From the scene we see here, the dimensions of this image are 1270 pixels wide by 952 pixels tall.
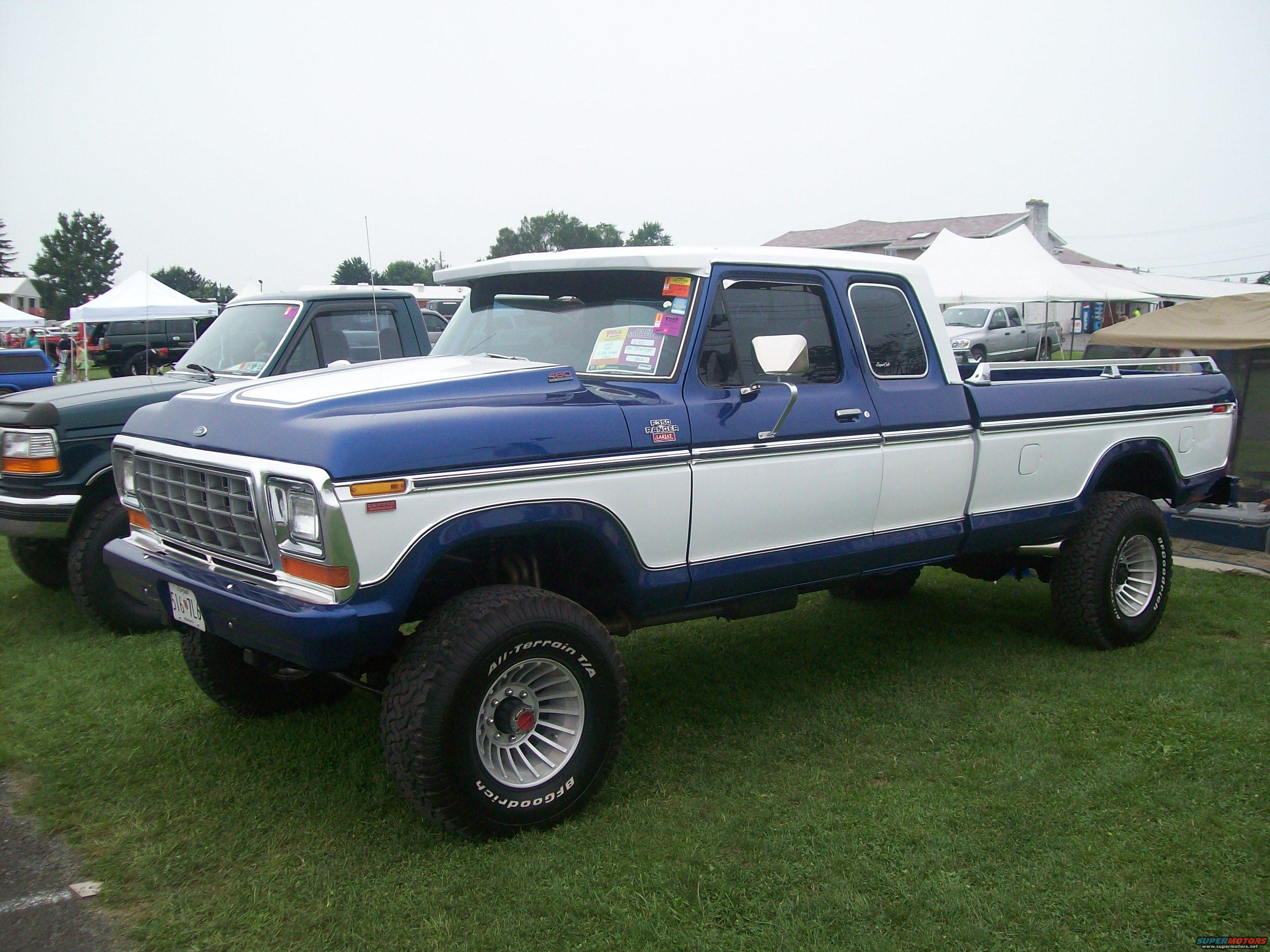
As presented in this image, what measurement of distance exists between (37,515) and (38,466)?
0.28m

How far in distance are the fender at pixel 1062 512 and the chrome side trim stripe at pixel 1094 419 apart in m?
0.14

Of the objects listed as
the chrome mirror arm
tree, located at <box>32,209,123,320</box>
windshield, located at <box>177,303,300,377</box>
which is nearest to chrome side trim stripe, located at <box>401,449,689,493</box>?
the chrome mirror arm

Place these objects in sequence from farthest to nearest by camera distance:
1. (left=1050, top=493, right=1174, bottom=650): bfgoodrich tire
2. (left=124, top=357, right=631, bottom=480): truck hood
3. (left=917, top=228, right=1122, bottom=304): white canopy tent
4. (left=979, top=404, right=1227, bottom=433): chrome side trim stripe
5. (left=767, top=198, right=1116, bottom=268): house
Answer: (left=767, top=198, right=1116, bottom=268): house < (left=917, top=228, right=1122, bottom=304): white canopy tent < (left=1050, top=493, right=1174, bottom=650): bfgoodrich tire < (left=979, top=404, right=1227, bottom=433): chrome side trim stripe < (left=124, top=357, right=631, bottom=480): truck hood

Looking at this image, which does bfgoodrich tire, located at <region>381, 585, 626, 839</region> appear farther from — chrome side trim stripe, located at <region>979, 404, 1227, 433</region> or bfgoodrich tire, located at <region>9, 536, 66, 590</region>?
bfgoodrich tire, located at <region>9, 536, 66, 590</region>

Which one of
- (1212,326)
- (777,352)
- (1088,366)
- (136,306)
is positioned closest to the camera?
(777,352)

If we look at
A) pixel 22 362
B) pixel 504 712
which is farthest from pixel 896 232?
pixel 504 712

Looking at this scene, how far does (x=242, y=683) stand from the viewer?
4.50 meters

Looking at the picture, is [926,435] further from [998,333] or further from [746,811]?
[998,333]

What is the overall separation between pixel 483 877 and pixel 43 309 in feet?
298

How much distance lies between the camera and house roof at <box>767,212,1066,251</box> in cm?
4503

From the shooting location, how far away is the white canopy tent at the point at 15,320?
1150 inches

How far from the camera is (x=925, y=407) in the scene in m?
4.74

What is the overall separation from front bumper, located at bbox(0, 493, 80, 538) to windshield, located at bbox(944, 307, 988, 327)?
81.1 feet

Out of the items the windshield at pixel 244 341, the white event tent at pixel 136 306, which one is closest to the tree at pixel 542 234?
→ the white event tent at pixel 136 306
